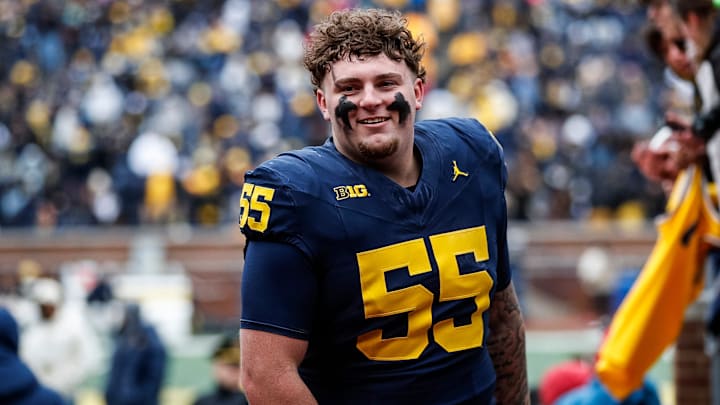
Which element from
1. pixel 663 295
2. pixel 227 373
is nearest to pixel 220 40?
pixel 227 373

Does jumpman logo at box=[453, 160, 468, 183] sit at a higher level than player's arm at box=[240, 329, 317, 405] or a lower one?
higher

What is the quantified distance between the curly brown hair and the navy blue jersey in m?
0.24

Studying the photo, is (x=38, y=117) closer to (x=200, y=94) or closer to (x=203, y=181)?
(x=200, y=94)

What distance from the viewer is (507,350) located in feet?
11.8

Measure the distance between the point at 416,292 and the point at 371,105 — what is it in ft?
1.55

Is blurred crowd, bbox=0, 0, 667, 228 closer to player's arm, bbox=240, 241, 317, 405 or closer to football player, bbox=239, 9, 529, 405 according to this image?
football player, bbox=239, 9, 529, 405

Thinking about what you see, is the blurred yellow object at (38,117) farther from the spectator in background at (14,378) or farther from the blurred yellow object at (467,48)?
the spectator in background at (14,378)

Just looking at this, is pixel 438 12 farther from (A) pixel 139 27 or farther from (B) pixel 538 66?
(A) pixel 139 27

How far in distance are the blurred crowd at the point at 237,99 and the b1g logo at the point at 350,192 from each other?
647 inches

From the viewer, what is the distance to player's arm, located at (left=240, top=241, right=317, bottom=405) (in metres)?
3.03

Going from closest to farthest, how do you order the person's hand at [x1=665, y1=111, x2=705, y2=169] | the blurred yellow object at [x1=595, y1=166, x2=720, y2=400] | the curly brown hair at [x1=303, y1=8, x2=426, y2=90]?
the curly brown hair at [x1=303, y1=8, x2=426, y2=90]
the person's hand at [x1=665, y1=111, x2=705, y2=169]
the blurred yellow object at [x1=595, y1=166, x2=720, y2=400]

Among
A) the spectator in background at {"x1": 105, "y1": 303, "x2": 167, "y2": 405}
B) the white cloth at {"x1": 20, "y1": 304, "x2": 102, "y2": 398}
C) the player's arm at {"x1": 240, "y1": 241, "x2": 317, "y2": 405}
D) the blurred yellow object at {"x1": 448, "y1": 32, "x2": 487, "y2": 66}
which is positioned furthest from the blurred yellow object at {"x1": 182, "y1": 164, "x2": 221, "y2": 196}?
the player's arm at {"x1": 240, "y1": 241, "x2": 317, "y2": 405}

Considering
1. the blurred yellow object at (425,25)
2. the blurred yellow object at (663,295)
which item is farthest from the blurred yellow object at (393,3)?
the blurred yellow object at (663,295)

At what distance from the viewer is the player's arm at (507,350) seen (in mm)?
3586
